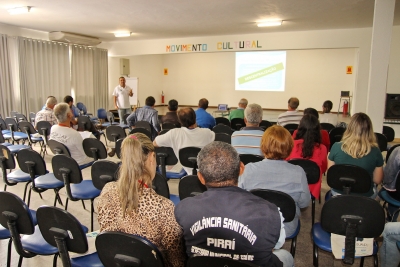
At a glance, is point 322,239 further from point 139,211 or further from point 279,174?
point 139,211

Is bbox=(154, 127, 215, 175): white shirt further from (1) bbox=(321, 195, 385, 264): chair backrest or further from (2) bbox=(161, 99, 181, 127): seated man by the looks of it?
(2) bbox=(161, 99, 181, 127): seated man

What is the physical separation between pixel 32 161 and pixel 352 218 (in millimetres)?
3039

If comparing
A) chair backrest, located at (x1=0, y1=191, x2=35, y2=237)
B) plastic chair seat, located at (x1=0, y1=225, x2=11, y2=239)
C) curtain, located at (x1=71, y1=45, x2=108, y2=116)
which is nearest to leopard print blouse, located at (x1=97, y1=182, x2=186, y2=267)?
chair backrest, located at (x1=0, y1=191, x2=35, y2=237)

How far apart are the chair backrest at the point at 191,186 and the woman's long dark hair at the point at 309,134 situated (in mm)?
1310

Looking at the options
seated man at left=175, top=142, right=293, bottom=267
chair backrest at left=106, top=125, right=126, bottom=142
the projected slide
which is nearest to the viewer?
seated man at left=175, top=142, right=293, bottom=267

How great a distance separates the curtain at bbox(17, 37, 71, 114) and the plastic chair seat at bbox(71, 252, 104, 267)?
27.1ft

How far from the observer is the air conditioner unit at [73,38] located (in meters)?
9.42

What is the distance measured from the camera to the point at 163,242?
1.59 m

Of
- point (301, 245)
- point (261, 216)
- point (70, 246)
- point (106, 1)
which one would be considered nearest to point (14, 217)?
point (70, 246)

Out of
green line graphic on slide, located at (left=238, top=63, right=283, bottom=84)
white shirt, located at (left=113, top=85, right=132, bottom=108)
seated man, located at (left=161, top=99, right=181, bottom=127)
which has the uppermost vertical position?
green line graphic on slide, located at (left=238, top=63, right=283, bottom=84)

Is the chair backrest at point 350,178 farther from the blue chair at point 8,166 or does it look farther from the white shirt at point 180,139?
the blue chair at point 8,166

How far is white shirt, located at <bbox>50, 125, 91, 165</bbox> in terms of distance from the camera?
13.2 feet

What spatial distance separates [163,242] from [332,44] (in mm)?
8385

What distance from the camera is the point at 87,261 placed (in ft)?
6.47
